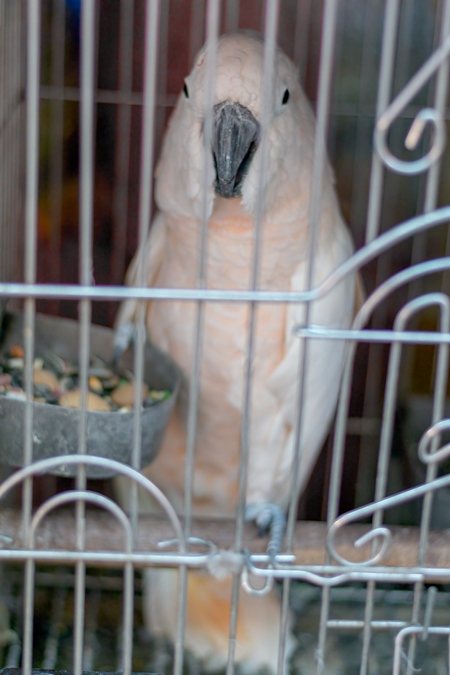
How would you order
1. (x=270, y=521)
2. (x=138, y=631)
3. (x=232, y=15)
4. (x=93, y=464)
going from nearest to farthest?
(x=93, y=464) → (x=270, y=521) → (x=138, y=631) → (x=232, y=15)

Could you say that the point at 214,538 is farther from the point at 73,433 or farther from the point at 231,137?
the point at 231,137

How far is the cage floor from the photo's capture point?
130 cm

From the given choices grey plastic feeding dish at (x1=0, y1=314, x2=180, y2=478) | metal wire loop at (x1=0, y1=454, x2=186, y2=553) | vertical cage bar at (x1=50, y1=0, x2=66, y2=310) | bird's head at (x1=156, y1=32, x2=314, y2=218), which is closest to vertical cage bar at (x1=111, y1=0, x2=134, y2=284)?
vertical cage bar at (x1=50, y1=0, x2=66, y2=310)

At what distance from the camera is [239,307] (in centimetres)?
117

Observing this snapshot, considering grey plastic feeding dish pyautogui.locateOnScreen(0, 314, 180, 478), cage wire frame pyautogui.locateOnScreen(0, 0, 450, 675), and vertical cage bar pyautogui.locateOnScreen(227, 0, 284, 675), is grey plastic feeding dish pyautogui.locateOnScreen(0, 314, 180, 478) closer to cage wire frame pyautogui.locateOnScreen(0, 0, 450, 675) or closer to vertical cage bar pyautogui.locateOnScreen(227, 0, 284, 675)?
cage wire frame pyautogui.locateOnScreen(0, 0, 450, 675)

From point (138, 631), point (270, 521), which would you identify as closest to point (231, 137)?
point (270, 521)

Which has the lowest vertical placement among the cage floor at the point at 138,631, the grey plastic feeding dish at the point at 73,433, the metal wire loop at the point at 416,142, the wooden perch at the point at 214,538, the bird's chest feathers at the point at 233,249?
the cage floor at the point at 138,631

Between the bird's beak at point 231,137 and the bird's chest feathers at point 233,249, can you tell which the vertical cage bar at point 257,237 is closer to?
the bird's beak at point 231,137

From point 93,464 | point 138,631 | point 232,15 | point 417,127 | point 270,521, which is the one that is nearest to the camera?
point 417,127

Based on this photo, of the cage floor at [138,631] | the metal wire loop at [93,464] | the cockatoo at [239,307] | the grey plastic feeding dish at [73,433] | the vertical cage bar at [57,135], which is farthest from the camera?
the vertical cage bar at [57,135]

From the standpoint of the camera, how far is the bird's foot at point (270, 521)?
1.03 meters

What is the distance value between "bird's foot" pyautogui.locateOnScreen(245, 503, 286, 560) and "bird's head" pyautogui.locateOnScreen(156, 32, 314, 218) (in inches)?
17.3

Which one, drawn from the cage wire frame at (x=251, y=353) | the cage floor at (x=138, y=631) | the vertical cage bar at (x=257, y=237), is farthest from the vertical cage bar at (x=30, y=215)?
the cage floor at (x=138, y=631)

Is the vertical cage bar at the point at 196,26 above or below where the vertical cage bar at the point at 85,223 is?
above
